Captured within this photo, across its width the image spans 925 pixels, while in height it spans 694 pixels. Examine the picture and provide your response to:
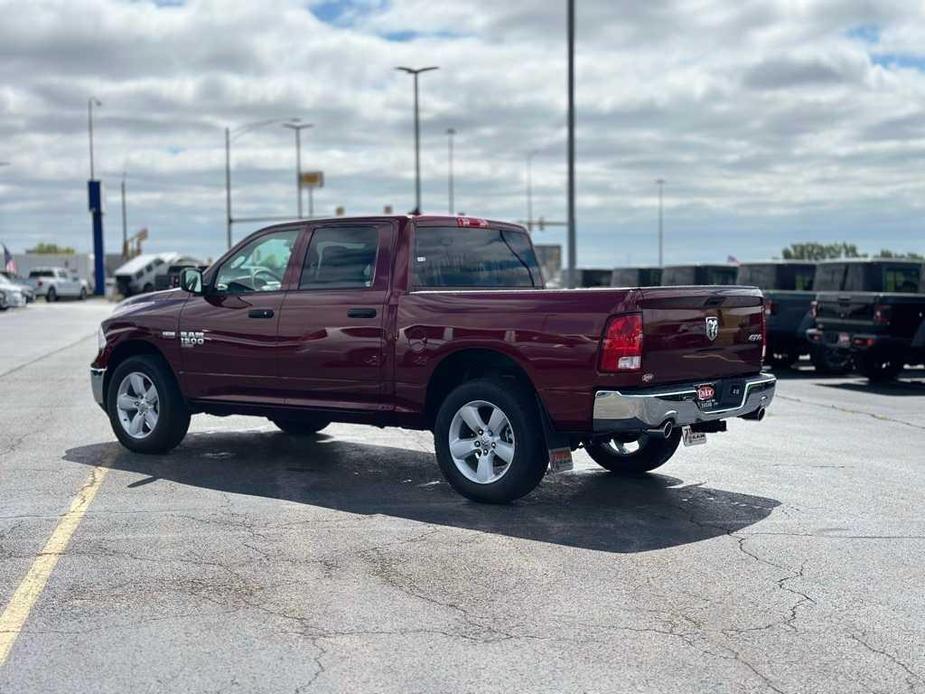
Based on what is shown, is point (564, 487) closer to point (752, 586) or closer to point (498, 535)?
point (498, 535)

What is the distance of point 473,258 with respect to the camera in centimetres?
907

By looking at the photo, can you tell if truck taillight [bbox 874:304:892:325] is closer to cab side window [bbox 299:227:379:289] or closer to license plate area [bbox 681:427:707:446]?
license plate area [bbox 681:427:707:446]

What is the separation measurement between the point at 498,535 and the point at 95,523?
2417 mm

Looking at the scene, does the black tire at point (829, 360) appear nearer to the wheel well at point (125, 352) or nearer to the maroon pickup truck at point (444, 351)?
the maroon pickup truck at point (444, 351)

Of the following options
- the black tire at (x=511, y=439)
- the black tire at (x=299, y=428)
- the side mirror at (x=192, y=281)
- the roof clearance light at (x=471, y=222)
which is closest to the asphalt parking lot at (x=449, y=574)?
the black tire at (x=511, y=439)

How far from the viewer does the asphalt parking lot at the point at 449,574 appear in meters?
4.64

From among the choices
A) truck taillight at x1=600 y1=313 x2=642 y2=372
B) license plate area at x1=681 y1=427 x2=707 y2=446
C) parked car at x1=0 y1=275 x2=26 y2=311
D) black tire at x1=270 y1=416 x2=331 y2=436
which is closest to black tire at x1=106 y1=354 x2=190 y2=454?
black tire at x1=270 y1=416 x2=331 y2=436

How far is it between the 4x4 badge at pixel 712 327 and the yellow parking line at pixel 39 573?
13.4 feet

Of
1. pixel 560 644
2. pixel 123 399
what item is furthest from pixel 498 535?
pixel 123 399

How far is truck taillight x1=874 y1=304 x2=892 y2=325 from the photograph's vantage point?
56.7 ft

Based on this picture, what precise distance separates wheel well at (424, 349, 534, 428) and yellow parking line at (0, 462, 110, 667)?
236 cm

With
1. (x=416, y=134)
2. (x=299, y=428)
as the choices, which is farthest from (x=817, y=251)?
(x=299, y=428)

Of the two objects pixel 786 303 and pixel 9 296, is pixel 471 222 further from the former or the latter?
pixel 9 296

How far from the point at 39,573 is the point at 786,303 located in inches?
635
